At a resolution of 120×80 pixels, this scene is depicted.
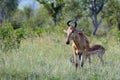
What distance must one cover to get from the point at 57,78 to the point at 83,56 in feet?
9.41

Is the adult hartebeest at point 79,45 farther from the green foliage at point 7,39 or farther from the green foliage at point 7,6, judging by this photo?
the green foliage at point 7,6

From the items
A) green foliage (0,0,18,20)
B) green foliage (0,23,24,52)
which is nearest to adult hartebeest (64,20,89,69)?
green foliage (0,23,24,52)

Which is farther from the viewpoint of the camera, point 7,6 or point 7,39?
point 7,6

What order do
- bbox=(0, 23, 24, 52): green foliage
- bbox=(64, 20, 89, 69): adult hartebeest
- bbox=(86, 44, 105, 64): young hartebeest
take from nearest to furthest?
bbox=(64, 20, 89, 69): adult hartebeest < bbox=(86, 44, 105, 64): young hartebeest < bbox=(0, 23, 24, 52): green foliage

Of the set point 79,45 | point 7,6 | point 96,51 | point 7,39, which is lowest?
point 96,51

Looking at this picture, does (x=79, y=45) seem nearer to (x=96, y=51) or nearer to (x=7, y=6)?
(x=96, y=51)

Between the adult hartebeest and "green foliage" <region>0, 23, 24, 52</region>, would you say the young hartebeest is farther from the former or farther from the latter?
"green foliage" <region>0, 23, 24, 52</region>

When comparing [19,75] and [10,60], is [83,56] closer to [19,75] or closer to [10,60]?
[10,60]

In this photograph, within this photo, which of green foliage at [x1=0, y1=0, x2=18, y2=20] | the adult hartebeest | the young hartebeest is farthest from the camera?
green foliage at [x1=0, y1=0, x2=18, y2=20]

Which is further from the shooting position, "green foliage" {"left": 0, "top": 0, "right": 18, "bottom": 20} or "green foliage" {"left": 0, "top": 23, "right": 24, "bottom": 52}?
"green foliage" {"left": 0, "top": 0, "right": 18, "bottom": 20}

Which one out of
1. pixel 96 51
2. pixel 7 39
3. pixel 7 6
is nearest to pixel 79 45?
pixel 96 51

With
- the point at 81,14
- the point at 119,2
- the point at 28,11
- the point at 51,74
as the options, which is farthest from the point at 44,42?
the point at 28,11

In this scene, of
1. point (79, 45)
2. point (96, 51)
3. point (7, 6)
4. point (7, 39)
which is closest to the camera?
point (79, 45)

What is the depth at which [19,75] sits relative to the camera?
7383 millimetres
